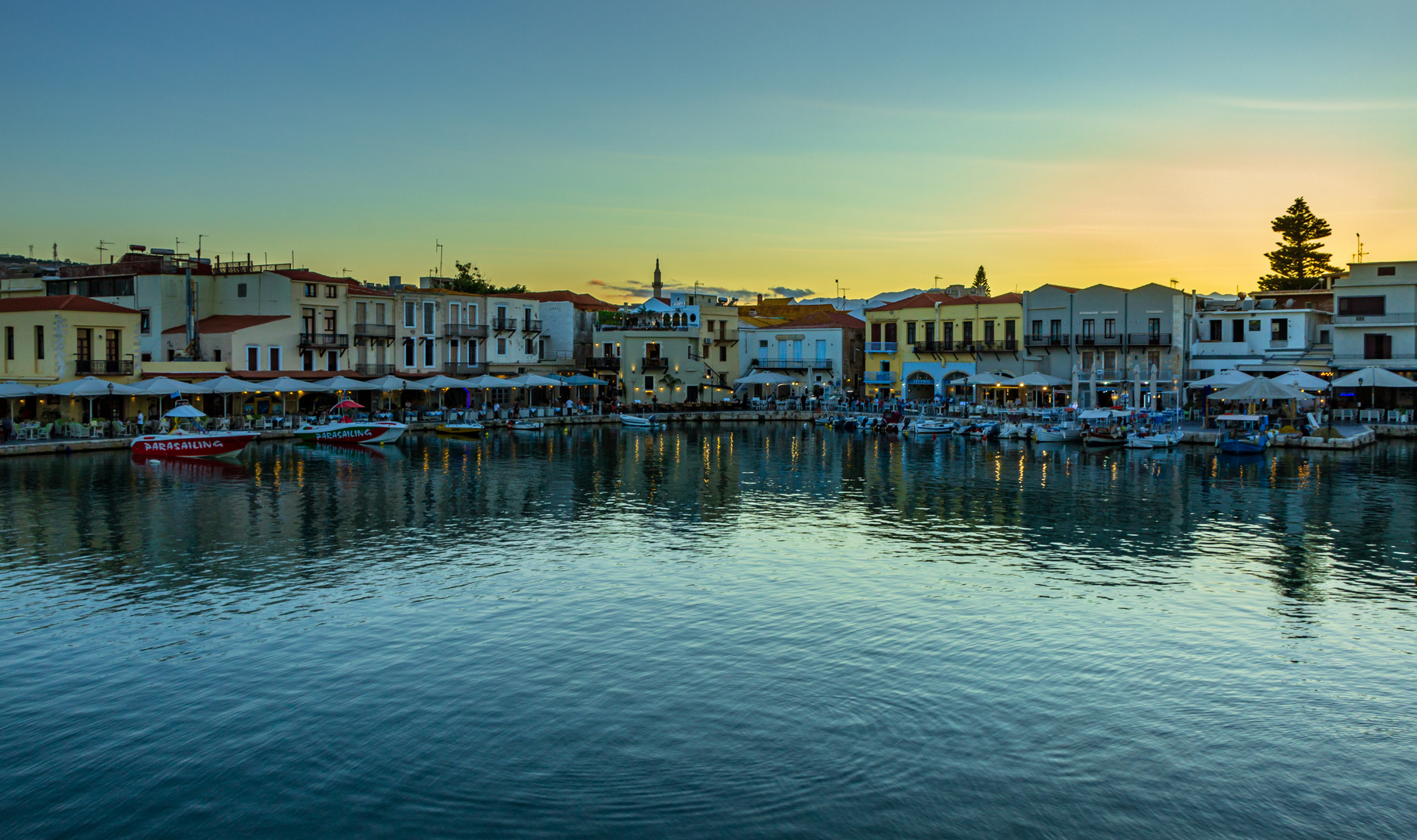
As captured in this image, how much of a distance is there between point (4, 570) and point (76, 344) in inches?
1278

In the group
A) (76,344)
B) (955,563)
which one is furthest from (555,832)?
(76,344)

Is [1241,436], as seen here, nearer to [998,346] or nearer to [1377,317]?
[1377,317]

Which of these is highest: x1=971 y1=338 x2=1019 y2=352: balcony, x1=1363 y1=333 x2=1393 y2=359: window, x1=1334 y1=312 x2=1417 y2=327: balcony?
x1=1334 y1=312 x2=1417 y2=327: balcony

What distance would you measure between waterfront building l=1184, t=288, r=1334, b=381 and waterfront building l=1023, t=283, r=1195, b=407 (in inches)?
75.1

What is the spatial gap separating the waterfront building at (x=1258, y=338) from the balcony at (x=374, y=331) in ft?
162

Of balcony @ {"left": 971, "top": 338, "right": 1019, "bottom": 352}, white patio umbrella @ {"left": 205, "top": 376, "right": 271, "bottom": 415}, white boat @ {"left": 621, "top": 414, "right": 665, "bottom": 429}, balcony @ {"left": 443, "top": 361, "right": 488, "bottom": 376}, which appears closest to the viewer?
white patio umbrella @ {"left": 205, "top": 376, "right": 271, "bottom": 415}

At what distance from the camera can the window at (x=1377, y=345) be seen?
60.7m

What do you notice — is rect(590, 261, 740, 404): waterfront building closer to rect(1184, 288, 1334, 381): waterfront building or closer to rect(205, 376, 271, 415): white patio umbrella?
rect(205, 376, 271, 415): white patio umbrella

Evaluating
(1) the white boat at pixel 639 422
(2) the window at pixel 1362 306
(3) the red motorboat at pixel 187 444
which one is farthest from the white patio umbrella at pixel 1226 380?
(3) the red motorboat at pixel 187 444

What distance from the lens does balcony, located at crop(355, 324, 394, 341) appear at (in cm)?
6388

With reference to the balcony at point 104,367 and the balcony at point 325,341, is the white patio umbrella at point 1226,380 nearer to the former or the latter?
the balcony at point 325,341

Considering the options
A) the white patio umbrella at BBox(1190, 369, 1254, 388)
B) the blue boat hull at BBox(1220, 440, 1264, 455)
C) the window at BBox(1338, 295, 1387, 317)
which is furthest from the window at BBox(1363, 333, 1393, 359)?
the blue boat hull at BBox(1220, 440, 1264, 455)

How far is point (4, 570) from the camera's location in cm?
2256

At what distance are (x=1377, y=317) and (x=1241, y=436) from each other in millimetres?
16869
